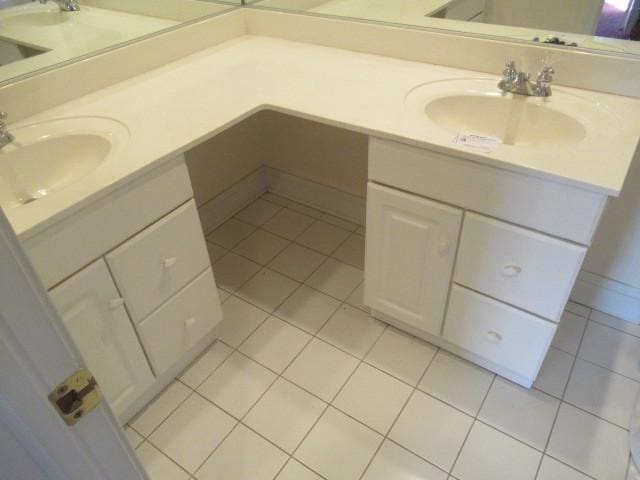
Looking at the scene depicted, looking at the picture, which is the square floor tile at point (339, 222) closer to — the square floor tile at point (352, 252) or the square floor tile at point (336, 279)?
the square floor tile at point (352, 252)

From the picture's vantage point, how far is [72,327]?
3.59ft

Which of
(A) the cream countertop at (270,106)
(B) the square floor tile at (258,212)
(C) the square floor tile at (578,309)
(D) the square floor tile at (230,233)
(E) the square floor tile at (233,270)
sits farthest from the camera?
(B) the square floor tile at (258,212)

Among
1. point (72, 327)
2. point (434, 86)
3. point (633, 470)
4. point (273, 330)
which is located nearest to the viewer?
point (72, 327)

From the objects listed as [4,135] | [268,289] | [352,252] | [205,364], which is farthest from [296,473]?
[4,135]

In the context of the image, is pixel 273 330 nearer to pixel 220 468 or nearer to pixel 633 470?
pixel 220 468

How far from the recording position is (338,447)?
137cm

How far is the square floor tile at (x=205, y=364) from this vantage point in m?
1.58

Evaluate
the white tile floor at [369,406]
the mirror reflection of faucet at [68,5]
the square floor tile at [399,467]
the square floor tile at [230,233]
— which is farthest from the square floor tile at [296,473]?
the mirror reflection of faucet at [68,5]

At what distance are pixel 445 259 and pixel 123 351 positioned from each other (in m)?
0.96

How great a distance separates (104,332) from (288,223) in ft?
4.01

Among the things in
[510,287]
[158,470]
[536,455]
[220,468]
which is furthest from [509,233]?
[158,470]

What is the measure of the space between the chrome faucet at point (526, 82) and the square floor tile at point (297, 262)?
1.05 m

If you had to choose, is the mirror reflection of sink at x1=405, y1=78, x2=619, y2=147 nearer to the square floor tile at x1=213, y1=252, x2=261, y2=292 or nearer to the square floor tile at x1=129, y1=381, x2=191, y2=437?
the square floor tile at x1=213, y1=252, x2=261, y2=292

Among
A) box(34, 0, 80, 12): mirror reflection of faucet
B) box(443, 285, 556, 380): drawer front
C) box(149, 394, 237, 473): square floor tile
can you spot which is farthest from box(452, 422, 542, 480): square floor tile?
box(34, 0, 80, 12): mirror reflection of faucet
